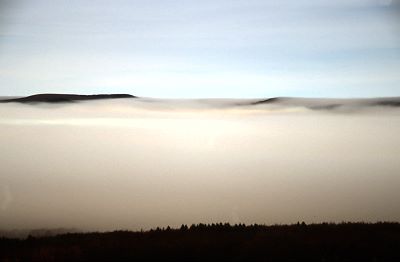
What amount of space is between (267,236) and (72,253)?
319cm

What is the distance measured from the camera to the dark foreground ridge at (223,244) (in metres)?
7.84

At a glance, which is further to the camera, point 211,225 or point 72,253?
point 211,225

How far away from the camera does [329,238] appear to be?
8.70 meters

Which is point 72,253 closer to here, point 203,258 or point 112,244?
A: point 112,244

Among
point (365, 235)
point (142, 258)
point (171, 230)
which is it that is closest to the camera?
point (142, 258)

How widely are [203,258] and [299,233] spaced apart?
2.19 metres

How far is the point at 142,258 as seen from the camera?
25.2 feet

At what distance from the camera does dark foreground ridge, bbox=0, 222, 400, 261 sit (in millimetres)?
7840

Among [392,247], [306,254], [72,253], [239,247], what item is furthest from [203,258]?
[392,247]

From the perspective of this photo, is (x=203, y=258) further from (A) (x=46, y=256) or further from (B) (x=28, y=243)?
(B) (x=28, y=243)

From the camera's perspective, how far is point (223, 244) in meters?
8.46

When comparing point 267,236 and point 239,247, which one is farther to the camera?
point 267,236

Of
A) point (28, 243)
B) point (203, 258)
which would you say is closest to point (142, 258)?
point (203, 258)

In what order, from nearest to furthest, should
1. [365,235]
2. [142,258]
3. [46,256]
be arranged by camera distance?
[142,258], [46,256], [365,235]
